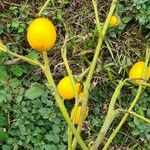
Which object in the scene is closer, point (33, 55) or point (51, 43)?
point (51, 43)

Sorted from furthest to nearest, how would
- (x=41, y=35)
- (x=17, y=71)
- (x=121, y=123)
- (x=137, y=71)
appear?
1. (x=17, y=71)
2. (x=137, y=71)
3. (x=121, y=123)
4. (x=41, y=35)

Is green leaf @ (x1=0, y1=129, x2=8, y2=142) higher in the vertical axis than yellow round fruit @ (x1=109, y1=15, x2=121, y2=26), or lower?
lower

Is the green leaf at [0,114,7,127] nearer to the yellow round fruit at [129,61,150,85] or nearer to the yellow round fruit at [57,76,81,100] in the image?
the yellow round fruit at [57,76,81,100]

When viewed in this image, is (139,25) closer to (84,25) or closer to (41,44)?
(84,25)

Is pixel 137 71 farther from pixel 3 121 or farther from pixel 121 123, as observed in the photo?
pixel 3 121

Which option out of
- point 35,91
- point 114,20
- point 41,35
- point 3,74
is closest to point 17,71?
point 3,74

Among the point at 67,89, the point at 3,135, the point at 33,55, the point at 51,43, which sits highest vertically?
the point at 51,43

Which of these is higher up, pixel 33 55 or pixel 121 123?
pixel 33 55

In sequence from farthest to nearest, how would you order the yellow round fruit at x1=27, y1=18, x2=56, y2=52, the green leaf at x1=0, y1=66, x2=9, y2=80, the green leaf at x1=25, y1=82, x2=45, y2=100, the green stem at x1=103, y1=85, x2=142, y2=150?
the green leaf at x1=0, y1=66, x2=9, y2=80, the green leaf at x1=25, y1=82, x2=45, y2=100, the green stem at x1=103, y1=85, x2=142, y2=150, the yellow round fruit at x1=27, y1=18, x2=56, y2=52

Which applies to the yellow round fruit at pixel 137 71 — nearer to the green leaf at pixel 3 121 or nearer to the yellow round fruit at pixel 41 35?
the yellow round fruit at pixel 41 35

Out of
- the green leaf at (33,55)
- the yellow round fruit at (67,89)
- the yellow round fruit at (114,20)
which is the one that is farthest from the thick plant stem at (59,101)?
the yellow round fruit at (114,20)

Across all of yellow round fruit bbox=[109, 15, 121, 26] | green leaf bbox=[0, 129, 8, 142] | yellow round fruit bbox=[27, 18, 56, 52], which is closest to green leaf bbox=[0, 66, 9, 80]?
green leaf bbox=[0, 129, 8, 142]
